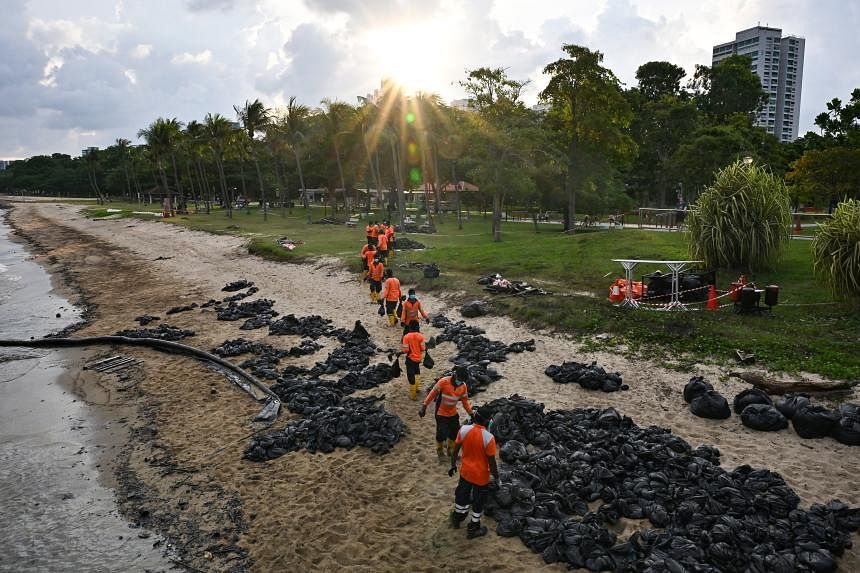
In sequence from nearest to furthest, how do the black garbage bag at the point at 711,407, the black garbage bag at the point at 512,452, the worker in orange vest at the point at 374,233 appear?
the black garbage bag at the point at 512,452 → the black garbage bag at the point at 711,407 → the worker in orange vest at the point at 374,233

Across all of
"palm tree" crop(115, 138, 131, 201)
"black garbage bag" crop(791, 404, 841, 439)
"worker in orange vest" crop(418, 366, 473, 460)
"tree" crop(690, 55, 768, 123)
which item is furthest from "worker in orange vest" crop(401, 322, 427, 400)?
"palm tree" crop(115, 138, 131, 201)

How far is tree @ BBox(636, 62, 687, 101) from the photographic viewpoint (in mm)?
63844

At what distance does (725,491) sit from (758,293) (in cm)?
1044

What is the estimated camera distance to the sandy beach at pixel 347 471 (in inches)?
308

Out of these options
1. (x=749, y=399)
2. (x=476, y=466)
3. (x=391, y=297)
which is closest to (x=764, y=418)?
(x=749, y=399)

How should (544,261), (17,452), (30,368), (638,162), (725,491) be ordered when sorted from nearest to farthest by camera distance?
1. (725,491)
2. (17,452)
3. (30,368)
4. (544,261)
5. (638,162)

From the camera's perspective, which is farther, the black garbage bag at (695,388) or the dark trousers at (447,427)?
the black garbage bag at (695,388)

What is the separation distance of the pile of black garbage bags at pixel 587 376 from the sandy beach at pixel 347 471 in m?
0.20

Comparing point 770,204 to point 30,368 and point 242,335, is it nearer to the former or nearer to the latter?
point 242,335

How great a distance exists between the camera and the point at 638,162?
192 feet

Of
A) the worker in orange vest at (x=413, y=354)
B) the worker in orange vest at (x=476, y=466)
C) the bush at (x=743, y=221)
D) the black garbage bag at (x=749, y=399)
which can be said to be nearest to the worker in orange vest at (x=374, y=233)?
the bush at (x=743, y=221)

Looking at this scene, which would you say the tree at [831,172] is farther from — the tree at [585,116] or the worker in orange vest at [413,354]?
the worker in orange vest at [413,354]

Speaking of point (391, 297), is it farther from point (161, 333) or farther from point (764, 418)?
point (764, 418)

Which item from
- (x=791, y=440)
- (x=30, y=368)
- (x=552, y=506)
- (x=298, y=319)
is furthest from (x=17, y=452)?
(x=791, y=440)
